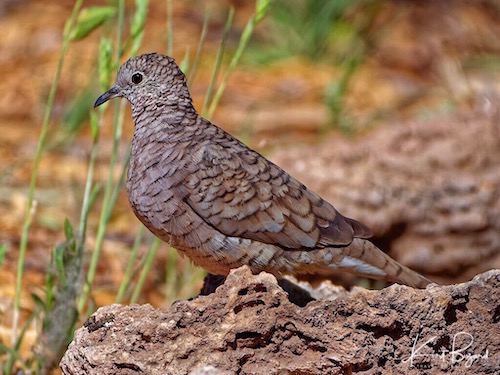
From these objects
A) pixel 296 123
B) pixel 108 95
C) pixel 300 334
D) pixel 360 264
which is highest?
pixel 296 123

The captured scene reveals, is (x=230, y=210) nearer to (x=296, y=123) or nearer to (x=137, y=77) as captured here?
(x=137, y=77)

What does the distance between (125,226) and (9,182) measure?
2.91ft

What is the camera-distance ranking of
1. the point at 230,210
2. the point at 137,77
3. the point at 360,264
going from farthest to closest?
the point at 137,77 < the point at 360,264 < the point at 230,210

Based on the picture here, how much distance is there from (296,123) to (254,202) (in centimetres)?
489

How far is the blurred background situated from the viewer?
5383 millimetres

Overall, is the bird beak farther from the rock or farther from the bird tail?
the rock

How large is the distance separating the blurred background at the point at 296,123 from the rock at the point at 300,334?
1060mm

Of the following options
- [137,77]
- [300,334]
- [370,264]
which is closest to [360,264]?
[370,264]

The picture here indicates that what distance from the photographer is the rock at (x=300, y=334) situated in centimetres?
279

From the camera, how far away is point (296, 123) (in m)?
8.50

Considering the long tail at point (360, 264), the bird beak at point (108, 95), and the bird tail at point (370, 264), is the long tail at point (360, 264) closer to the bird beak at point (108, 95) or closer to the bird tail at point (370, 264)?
the bird tail at point (370, 264)

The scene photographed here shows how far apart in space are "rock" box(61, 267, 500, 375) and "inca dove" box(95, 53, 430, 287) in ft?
2.18

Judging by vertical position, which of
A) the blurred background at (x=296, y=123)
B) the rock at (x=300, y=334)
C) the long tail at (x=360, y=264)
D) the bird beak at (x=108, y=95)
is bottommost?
the rock at (x=300, y=334)

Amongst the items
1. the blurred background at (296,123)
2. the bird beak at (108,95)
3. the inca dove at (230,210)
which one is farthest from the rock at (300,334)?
the bird beak at (108,95)
